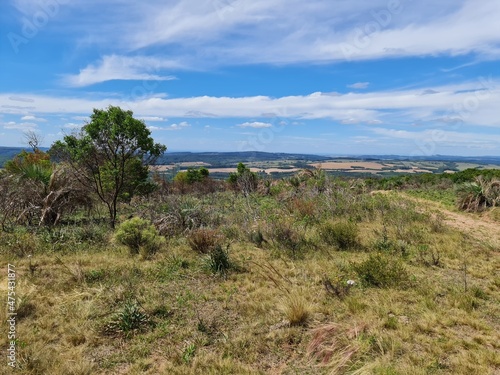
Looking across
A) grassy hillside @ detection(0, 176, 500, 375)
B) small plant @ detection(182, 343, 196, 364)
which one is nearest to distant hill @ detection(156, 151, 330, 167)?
grassy hillside @ detection(0, 176, 500, 375)

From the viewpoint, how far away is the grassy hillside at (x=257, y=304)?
403cm

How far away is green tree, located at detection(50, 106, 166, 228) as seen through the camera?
12.4 m

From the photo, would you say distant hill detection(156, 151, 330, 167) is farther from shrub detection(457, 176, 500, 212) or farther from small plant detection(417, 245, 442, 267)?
small plant detection(417, 245, 442, 267)

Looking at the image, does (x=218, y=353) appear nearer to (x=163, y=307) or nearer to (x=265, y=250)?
(x=163, y=307)

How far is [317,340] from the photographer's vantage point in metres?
4.38

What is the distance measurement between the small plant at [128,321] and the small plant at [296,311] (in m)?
2.18

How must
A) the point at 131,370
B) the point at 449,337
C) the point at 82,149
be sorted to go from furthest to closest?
the point at 82,149 → the point at 449,337 → the point at 131,370

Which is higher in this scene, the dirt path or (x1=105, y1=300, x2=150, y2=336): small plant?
(x1=105, y1=300, x2=150, y2=336): small plant

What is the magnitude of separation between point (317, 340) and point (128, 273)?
439 centimetres

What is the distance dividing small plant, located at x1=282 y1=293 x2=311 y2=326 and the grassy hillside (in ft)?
0.06


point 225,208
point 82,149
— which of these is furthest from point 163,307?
point 225,208

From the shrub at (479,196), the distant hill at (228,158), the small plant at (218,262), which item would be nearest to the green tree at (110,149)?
the small plant at (218,262)

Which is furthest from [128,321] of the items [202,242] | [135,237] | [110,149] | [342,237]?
[110,149]

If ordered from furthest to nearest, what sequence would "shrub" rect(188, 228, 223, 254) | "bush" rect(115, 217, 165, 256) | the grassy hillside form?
"bush" rect(115, 217, 165, 256)
"shrub" rect(188, 228, 223, 254)
the grassy hillside
